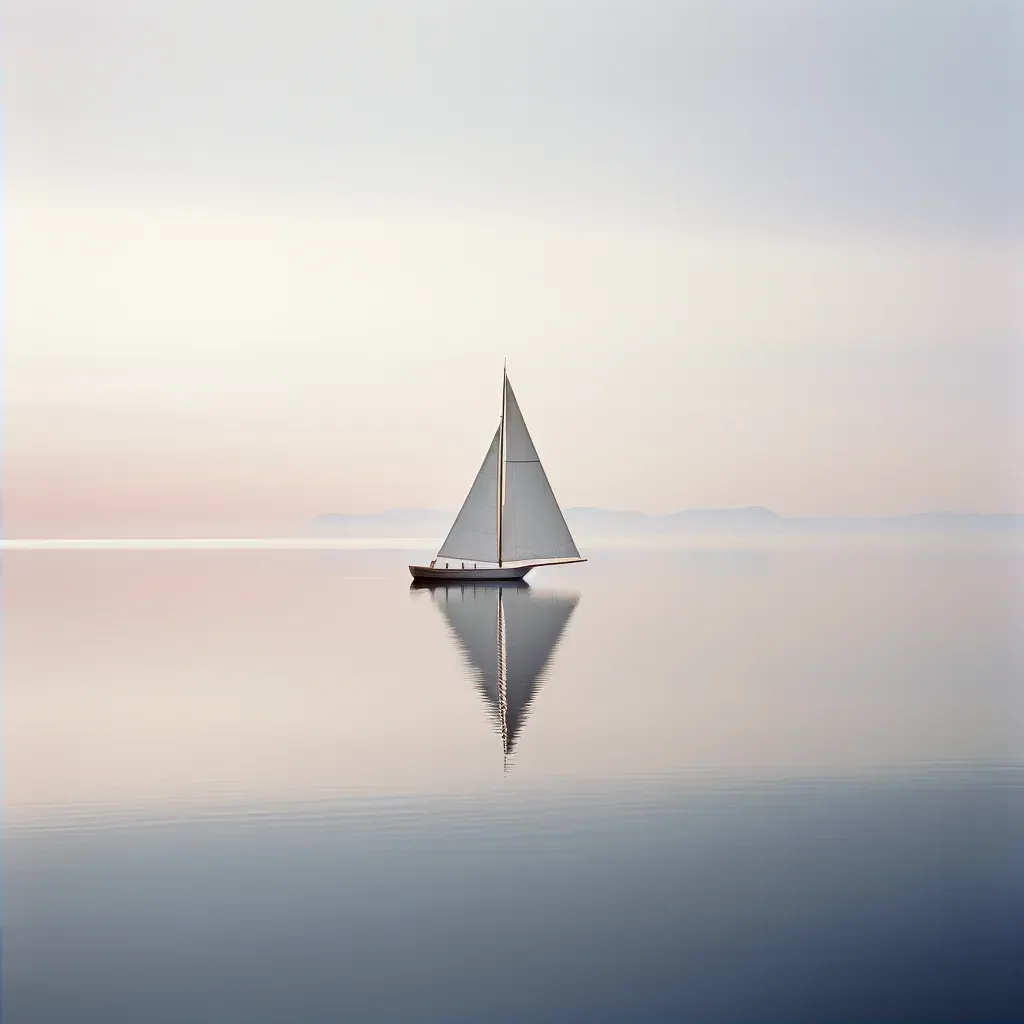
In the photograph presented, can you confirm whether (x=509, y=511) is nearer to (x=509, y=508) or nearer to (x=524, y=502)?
(x=509, y=508)

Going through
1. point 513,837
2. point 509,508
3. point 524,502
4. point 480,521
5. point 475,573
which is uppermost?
point 524,502

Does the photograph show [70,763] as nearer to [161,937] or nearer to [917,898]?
[161,937]

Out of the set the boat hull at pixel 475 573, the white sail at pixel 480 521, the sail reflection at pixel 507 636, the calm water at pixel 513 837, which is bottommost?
the calm water at pixel 513 837

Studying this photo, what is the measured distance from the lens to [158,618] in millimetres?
58125

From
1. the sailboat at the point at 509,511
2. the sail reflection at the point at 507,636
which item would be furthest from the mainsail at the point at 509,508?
the sail reflection at the point at 507,636

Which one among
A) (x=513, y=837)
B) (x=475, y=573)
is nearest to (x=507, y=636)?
(x=475, y=573)

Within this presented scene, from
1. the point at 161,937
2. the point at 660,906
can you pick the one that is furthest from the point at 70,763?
the point at 660,906

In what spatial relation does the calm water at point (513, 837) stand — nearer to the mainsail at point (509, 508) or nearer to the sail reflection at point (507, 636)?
the sail reflection at point (507, 636)

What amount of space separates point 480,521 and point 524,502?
113 inches

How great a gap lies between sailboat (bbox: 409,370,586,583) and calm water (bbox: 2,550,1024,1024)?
34.4 meters

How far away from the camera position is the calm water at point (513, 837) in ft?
39.4

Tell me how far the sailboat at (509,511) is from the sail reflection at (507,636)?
2.57 metres

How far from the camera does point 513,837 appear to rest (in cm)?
1716

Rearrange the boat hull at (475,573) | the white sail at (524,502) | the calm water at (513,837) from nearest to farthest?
the calm water at (513,837), the white sail at (524,502), the boat hull at (475,573)
